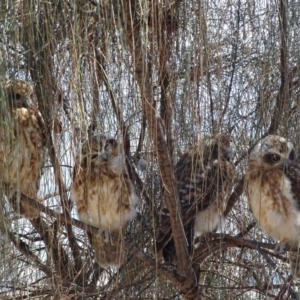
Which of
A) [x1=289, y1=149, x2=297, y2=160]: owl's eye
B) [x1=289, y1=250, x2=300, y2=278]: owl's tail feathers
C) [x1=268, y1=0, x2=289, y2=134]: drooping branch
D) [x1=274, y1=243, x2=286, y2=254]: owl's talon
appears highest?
[x1=268, y1=0, x2=289, y2=134]: drooping branch

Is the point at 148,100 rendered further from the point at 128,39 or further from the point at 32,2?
the point at 32,2

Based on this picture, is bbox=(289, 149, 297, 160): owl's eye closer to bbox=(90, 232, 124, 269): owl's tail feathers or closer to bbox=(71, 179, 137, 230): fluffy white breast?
bbox=(71, 179, 137, 230): fluffy white breast

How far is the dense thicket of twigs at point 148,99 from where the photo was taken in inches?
70.2

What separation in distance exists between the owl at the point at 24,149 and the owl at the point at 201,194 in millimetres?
460

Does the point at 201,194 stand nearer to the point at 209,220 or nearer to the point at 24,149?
the point at 209,220

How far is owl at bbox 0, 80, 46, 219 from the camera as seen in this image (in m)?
1.89

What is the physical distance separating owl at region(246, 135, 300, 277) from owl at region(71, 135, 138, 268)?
1.33ft

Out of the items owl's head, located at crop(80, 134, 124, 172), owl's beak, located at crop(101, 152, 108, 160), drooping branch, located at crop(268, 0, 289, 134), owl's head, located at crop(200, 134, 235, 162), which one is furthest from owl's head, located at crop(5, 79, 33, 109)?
drooping branch, located at crop(268, 0, 289, 134)

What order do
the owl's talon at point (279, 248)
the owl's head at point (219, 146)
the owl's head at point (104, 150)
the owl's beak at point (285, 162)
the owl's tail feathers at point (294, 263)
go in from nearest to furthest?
the owl's head at point (104, 150) < the owl's head at point (219, 146) < the owl's tail feathers at point (294, 263) < the owl's talon at point (279, 248) < the owl's beak at point (285, 162)

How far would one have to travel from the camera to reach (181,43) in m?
1.95

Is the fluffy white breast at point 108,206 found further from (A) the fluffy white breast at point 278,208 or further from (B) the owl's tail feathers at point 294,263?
(B) the owl's tail feathers at point 294,263

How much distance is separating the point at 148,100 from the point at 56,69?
23cm

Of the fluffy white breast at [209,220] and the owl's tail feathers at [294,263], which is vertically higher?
the fluffy white breast at [209,220]

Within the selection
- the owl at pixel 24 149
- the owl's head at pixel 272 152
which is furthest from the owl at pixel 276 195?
the owl at pixel 24 149
